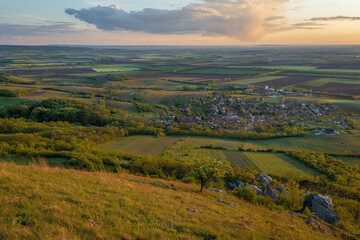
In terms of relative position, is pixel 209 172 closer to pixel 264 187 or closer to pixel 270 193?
pixel 270 193

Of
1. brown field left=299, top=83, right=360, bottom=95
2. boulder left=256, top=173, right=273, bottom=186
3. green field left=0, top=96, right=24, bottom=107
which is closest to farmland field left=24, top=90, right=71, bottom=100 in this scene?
green field left=0, top=96, right=24, bottom=107

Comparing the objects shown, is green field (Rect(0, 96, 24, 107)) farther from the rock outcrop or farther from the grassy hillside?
the rock outcrop

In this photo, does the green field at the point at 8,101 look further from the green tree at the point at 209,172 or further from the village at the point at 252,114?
the green tree at the point at 209,172

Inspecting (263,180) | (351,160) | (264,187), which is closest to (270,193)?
(264,187)

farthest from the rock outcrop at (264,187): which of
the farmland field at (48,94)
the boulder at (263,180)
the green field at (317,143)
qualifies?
the farmland field at (48,94)

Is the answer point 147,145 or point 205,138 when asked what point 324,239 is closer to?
point 147,145

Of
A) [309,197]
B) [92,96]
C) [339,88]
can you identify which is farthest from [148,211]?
[339,88]
